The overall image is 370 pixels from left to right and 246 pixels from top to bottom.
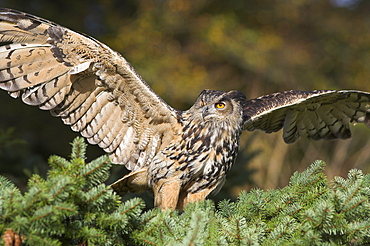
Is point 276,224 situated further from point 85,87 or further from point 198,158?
point 85,87

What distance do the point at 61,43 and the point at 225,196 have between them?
2.81m

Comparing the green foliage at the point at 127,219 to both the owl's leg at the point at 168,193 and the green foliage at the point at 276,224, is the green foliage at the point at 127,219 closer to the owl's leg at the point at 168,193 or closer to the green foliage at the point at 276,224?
the green foliage at the point at 276,224

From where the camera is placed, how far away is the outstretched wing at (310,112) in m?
4.30

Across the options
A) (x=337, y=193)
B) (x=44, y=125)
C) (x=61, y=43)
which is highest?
(x=44, y=125)

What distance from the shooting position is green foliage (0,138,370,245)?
6.09 ft

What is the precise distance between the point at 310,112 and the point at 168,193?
1.80 m

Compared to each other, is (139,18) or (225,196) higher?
(139,18)

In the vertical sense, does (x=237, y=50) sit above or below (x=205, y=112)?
above

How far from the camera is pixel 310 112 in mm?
4754

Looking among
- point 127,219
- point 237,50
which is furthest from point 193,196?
point 237,50

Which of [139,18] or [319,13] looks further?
[319,13]

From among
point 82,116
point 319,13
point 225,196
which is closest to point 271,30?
point 319,13

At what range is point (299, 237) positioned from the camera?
2.13 metres

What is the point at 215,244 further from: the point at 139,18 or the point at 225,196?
the point at 139,18
